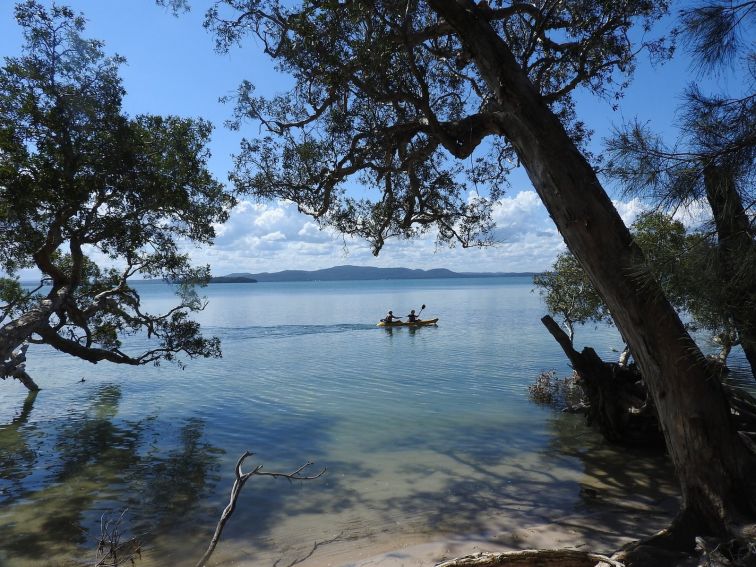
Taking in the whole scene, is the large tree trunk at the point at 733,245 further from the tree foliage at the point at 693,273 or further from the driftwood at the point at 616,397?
the driftwood at the point at 616,397

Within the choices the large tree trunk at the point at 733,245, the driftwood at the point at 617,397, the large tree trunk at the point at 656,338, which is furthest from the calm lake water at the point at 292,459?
the large tree trunk at the point at 733,245

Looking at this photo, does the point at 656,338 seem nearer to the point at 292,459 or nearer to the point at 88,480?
the point at 292,459

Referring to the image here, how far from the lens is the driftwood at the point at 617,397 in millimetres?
9953

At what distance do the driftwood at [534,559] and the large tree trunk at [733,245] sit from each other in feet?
7.34

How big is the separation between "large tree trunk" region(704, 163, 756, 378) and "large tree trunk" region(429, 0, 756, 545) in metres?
0.53

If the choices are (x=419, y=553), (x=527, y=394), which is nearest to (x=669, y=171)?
(x=419, y=553)

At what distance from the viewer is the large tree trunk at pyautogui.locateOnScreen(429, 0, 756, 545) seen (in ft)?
14.2

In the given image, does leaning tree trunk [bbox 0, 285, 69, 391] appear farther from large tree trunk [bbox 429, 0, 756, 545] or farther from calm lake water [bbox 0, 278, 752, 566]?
large tree trunk [bbox 429, 0, 756, 545]

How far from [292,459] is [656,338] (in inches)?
319

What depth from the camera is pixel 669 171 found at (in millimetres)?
3715

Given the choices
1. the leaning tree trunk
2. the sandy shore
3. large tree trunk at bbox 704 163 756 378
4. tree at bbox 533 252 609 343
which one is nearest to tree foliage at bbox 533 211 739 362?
large tree trunk at bbox 704 163 756 378

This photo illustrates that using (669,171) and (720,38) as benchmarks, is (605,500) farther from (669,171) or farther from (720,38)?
(720,38)

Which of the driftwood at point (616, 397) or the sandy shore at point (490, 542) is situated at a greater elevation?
the driftwood at point (616, 397)

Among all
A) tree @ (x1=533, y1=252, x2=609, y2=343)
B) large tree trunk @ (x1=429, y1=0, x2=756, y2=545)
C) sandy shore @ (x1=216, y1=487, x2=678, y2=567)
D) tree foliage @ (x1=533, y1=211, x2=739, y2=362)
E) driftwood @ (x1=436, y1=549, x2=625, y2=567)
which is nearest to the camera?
tree foliage @ (x1=533, y1=211, x2=739, y2=362)
